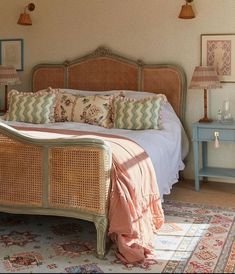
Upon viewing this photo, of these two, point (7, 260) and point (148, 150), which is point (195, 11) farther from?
point (7, 260)

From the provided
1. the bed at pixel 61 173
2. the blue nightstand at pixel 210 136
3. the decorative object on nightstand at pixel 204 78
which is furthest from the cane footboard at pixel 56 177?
the decorative object on nightstand at pixel 204 78

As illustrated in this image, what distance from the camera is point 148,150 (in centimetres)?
363

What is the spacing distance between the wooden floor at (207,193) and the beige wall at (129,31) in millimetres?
229

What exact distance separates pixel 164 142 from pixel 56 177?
1.31 m

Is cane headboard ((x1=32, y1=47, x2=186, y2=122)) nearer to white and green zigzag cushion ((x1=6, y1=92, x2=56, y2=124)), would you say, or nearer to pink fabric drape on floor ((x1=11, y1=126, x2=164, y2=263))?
white and green zigzag cushion ((x1=6, y1=92, x2=56, y2=124))

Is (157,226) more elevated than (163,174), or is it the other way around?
(163,174)

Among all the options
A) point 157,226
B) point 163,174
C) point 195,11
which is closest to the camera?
point 157,226

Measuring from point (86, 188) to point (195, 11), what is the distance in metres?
2.60

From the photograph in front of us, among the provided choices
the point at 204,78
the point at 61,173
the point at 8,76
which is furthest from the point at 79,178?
the point at 8,76

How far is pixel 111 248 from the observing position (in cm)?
310

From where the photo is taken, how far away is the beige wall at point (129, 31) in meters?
4.71

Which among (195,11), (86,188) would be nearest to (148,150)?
(86,188)

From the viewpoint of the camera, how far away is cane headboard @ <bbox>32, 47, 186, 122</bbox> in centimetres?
480

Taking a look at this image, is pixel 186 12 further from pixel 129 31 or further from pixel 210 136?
pixel 210 136
